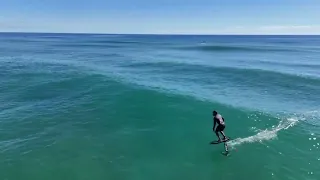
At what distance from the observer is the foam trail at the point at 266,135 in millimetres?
24434

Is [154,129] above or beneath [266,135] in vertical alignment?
beneath

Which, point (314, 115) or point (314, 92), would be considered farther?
point (314, 92)

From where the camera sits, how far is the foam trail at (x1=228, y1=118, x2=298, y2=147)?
24434 mm

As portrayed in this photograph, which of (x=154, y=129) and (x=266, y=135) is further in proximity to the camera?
(x=154, y=129)

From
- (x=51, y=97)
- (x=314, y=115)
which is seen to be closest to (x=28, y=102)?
(x=51, y=97)

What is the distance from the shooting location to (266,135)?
84.4 feet

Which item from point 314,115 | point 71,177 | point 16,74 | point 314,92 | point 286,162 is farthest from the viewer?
point 16,74

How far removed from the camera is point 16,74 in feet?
170

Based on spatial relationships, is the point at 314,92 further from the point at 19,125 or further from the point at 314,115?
the point at 19,125

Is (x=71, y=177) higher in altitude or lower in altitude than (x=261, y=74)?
lower

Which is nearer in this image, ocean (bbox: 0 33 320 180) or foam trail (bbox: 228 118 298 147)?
ocean (bbox: 0 33 320 180)

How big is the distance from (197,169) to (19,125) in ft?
61.1

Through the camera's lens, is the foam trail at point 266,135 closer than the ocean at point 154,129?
No

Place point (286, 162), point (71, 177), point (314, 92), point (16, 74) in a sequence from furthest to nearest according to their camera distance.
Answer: point (16, 74) < point (314, 92) < point (286, 162) < point (71, 177)
